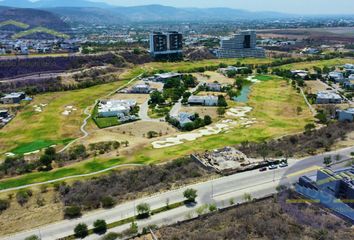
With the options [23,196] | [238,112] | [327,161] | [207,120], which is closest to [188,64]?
[238,112]

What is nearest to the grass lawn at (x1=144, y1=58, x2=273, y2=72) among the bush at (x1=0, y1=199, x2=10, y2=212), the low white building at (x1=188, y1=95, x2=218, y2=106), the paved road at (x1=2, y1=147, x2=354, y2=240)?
the low white building at (x1=188, y1=95, x2=218, y2=106)

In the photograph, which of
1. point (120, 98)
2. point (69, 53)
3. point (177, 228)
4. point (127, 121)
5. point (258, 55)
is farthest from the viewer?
point (258, 55)

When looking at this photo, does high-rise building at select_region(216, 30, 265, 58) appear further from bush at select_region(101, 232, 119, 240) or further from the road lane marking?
bush at select_region(101, 232, 119, 240)

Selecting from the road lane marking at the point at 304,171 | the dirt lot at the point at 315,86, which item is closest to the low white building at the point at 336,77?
the dirt lot at the point at 315,86

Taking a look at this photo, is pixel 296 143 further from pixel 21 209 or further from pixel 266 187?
pixel 21 209

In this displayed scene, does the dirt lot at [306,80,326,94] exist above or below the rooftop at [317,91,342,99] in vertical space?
below

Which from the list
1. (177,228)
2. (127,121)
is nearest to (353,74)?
(127,121)

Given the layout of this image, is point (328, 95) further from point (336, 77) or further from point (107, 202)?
point (107, 202)

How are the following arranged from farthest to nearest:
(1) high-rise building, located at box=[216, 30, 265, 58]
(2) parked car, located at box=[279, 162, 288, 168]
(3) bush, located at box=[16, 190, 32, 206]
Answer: (1) high-rise building, located at box=[216, 30, 265, 58]
(2) parked car, located at box=[279, 162, 288, 168]
(3) bush, located at box=[16, 190, 32, 206]
